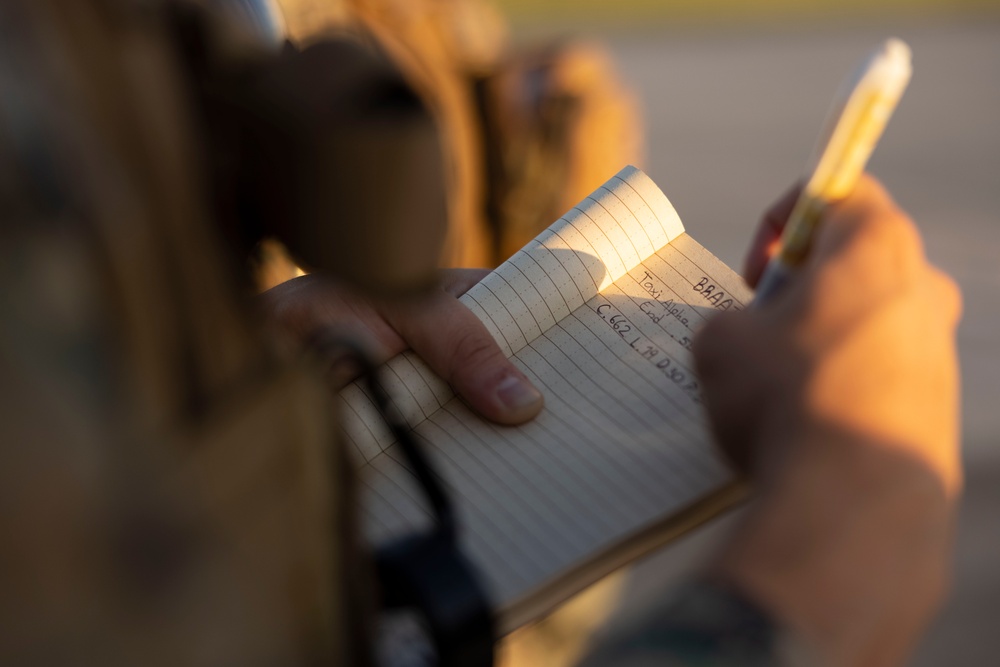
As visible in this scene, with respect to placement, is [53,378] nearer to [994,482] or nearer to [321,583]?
[321,583]

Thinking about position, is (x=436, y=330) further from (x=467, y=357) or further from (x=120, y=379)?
(x=120, y=379)

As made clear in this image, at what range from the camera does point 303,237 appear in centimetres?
27

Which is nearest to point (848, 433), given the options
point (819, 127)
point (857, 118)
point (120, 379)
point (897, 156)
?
point (857, 118)

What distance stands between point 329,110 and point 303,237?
0.04 metres

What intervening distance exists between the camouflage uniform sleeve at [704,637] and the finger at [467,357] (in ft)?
0.68

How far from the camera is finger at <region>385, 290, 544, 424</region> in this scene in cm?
53

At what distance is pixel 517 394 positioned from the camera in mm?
534

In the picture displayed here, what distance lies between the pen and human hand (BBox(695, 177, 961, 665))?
23mm

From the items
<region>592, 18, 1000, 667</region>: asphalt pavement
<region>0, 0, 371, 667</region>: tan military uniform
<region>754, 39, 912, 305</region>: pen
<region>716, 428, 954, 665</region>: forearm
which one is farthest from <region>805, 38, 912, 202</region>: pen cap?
<region>592, 18, 1000, 667</region>: asphalt pavement

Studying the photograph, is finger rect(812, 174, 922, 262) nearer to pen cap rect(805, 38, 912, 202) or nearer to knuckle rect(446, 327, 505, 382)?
pen cap rect(805, 38, 912, 202)

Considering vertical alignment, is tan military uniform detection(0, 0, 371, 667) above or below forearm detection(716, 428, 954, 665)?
above

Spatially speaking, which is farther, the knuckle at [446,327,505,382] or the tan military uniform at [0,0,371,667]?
the knuckle at [446,327,505,382]

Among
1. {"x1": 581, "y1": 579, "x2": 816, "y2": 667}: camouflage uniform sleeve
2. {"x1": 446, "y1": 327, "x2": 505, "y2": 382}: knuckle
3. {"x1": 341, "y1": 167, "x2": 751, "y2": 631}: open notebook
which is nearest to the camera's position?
{"x1": 581, "y1": 579, "x2": 816, "y2": 667}: camouflage uniform sleeve

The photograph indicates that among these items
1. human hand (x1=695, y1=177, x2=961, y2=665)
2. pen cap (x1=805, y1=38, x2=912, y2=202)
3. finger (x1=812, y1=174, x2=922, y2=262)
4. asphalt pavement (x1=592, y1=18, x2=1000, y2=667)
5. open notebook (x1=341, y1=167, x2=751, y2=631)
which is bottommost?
asphalt pavement (x1=592, y1=18, x2=1000, y2=667)
